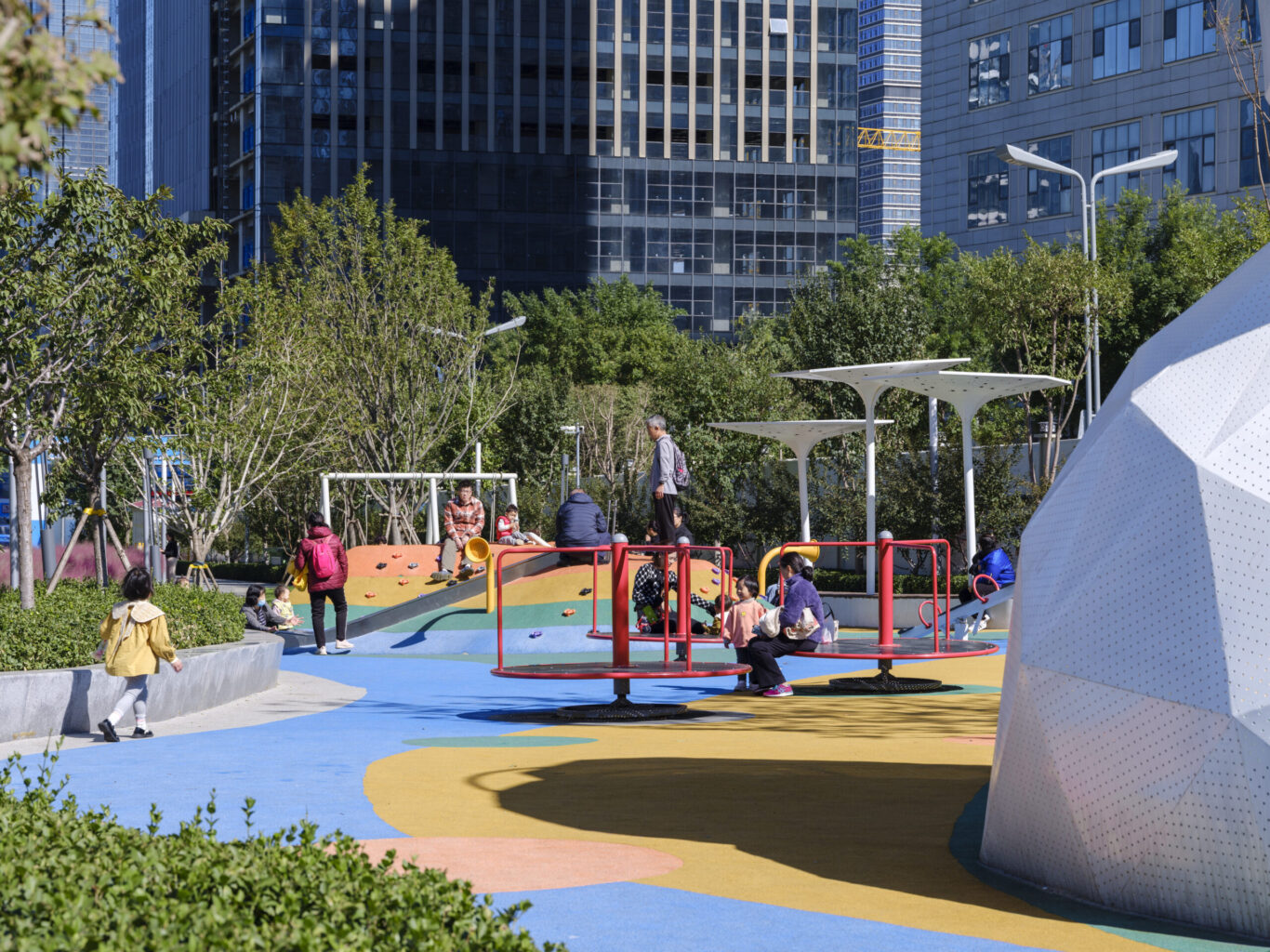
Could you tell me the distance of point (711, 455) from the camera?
3934 cm

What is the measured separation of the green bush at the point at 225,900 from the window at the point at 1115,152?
2455 inches

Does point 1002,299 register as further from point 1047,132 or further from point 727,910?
point 1047,132

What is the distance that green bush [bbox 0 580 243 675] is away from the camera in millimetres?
12266

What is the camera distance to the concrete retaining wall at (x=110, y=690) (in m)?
11.7

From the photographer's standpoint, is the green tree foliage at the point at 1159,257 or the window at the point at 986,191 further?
the window at the point at 986,191

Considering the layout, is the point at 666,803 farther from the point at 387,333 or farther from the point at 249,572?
the point at 249,572

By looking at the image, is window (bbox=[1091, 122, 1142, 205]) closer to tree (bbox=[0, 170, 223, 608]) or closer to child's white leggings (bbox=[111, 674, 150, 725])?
tree (bbox=[0, 170, 223, 608])

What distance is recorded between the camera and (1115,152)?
2562 inches

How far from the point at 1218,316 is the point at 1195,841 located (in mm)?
2380

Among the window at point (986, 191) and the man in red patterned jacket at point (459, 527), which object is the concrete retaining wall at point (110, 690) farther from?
the window at point (986, 191)

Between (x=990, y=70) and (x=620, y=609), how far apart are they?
63053mm

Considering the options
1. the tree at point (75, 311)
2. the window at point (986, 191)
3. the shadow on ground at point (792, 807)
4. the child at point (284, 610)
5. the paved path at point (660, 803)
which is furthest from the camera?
the window at point (986, 191)

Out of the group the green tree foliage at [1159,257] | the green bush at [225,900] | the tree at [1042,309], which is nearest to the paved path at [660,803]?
the green bush at [225,900]

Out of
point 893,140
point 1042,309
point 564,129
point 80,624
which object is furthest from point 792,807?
point 893,140
